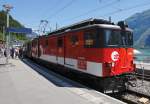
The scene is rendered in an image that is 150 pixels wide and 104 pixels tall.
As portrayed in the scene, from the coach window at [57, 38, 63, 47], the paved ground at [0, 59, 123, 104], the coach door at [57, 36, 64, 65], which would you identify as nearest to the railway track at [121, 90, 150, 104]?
the paved ground at [0, 59, 123, 104]

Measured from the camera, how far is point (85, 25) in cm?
1506

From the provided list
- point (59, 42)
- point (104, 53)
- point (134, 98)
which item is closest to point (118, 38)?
point (104, 53)

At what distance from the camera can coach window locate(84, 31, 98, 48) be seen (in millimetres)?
13422

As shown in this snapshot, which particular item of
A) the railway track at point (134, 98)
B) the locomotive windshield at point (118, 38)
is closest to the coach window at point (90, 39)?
the locomotive windshield at point (118, 38)

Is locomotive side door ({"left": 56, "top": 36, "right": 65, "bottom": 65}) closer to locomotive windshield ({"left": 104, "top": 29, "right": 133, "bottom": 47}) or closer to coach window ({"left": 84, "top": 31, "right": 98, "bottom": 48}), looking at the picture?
coach window ({"left": 84, "top": 31, "right": 98, "bottom": 48})

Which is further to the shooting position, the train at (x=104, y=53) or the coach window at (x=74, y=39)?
the coach window at (x=74, y=39)

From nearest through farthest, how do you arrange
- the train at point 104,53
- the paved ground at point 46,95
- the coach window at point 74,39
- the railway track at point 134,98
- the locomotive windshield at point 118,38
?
the paved ground at point 46,95 → the railway track at point 134,98 → the train at point 104,53 → the locomotive windshield at point 118,38 → the coach window at point 74,39

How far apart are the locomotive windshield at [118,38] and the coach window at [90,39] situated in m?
0.49

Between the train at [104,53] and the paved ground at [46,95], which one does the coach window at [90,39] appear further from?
the paved ground at [46,95]

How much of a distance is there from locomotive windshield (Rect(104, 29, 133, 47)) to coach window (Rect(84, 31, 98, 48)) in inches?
19.2

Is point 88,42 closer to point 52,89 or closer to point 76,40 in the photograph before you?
point 76,40

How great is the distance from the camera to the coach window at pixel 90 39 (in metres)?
13.4

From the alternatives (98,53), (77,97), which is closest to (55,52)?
(98,53)

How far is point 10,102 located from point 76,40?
20.2 feet
